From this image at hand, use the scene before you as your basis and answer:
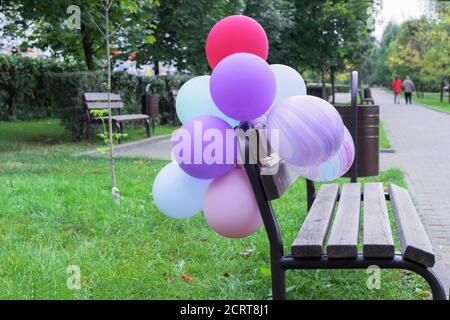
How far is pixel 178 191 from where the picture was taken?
2.91 m

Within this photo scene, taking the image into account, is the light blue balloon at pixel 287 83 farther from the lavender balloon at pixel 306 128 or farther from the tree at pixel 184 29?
the tree at pixel 184 29

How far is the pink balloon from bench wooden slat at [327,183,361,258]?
40cm

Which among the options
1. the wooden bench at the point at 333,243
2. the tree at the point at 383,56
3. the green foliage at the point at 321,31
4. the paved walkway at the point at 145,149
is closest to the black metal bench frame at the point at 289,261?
the wooden bench at the point at 333,243

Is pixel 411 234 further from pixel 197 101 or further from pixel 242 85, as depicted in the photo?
pixel 197 101

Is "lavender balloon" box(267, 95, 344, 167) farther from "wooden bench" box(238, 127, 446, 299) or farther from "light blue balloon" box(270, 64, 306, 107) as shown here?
"light blue balloon" box(270, 64, 306, 107)

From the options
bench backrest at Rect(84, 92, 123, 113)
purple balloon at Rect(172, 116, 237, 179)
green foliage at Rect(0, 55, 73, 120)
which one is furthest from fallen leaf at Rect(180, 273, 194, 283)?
green foliage at Rect(0, 55, 73, 120)

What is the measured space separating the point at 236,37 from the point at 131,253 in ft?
6.22

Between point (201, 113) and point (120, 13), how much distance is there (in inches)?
323

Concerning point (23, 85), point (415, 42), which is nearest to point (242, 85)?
point (23, 85)

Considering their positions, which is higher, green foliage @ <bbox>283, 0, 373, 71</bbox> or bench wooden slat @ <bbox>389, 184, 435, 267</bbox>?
green foliage @ <bbox>283, 0, 373, 71</bbox>

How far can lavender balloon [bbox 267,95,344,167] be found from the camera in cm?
249

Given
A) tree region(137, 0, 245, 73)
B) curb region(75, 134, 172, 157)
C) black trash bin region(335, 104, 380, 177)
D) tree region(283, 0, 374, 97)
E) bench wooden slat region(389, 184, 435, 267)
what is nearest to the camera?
bench wooden slat region(389, 184, 435, 267)

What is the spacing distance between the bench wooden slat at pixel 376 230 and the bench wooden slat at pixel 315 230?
0.21 m
